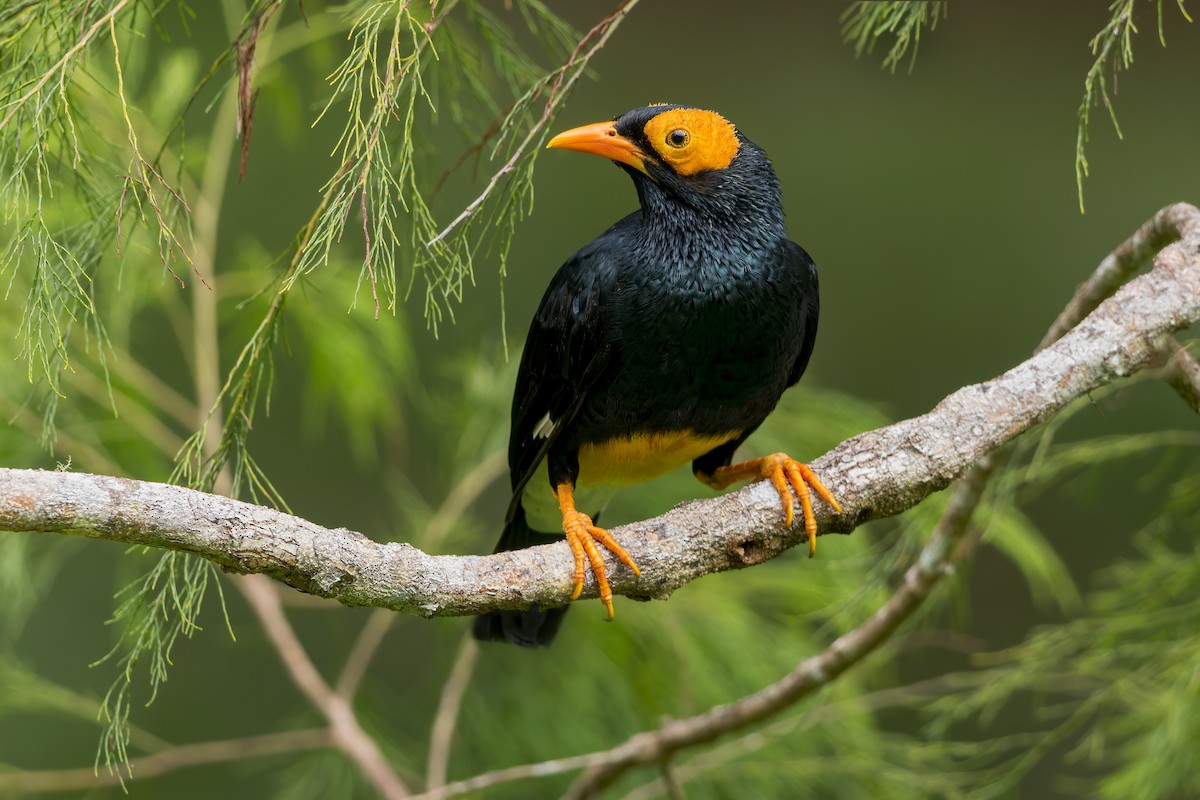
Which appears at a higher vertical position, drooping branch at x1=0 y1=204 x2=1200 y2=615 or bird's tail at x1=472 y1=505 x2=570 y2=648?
drooping branch at x1=0 y1=204 x2=1200 y2=615

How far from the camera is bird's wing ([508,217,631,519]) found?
7.77 feet

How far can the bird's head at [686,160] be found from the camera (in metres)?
2.45

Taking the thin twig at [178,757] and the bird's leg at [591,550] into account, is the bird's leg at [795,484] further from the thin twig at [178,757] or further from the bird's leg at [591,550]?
the thin twig at [178,757]

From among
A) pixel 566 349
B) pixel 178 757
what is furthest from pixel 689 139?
pixel 178 757

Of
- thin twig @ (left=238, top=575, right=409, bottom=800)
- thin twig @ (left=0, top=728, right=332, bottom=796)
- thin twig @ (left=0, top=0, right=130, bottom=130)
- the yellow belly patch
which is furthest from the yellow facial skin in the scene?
thin twig @ (left=0, top=728, right=332, bottom=796)

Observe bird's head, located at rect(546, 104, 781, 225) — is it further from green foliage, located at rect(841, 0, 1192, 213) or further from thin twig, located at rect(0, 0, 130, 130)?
thin twig, located at rect(0, 0, 130, 130)

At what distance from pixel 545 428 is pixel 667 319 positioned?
35 cm

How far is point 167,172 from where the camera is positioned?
348 centimetres

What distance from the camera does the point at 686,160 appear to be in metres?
2.47

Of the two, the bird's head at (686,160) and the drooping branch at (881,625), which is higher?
the bird's head at (686,160)

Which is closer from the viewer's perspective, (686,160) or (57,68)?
(57,68)

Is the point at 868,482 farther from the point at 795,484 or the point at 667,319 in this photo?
the point at 667,319

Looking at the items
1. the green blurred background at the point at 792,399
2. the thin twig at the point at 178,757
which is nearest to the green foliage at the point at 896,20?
the green blurred background at the point at 792,399

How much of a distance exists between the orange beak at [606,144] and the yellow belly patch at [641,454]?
0.52 meters
